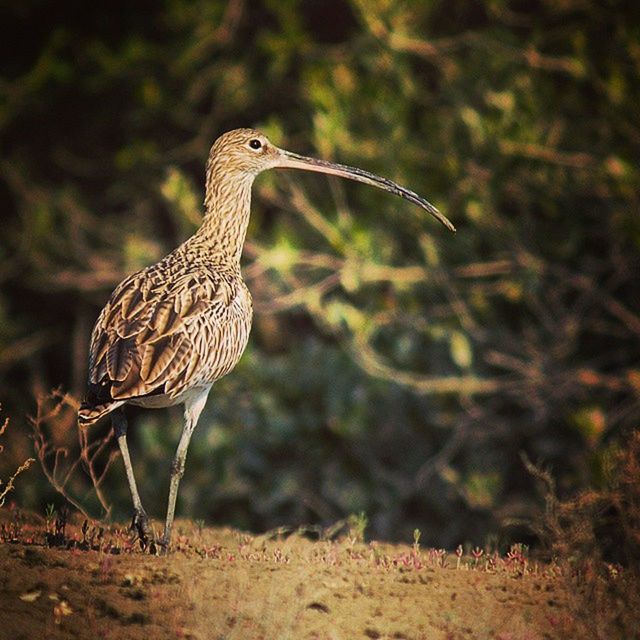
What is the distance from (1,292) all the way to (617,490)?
9.93 metres

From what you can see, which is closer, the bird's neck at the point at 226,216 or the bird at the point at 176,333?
the bird at the point at 176,333

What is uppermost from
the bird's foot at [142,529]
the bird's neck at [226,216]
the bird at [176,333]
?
the bird's neck at [226,216]

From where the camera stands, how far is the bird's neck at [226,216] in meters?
7.86

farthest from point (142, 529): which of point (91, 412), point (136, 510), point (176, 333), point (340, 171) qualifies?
point (340, 171)

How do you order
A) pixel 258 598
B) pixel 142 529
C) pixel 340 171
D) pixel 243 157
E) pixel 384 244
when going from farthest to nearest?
pixel 384 244
pixel 340 171
pixel 243 157
pixel 142 529
pixel 258 598

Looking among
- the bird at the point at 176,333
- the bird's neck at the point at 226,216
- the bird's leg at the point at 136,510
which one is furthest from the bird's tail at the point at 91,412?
the bird's neck at the point at 226,216

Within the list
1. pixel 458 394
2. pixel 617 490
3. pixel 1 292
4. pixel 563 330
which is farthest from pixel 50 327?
pixel 617 490

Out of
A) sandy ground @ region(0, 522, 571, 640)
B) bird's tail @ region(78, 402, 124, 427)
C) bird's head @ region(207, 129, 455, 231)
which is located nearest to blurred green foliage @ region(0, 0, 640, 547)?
bird's head @ region(207, 129, 455, 231)

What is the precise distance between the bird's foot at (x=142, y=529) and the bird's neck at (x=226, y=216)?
72.0 inches

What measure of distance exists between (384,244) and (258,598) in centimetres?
568

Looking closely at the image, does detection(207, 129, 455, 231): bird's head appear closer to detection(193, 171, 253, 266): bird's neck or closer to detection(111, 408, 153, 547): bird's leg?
detection(193, 171, 253, 266): bird's neck

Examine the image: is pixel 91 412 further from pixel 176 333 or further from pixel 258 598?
pixel 258 598

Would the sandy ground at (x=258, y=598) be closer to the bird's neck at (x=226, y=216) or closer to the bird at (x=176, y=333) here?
the bird at (x=176, y=333)

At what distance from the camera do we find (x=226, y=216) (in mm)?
7953
